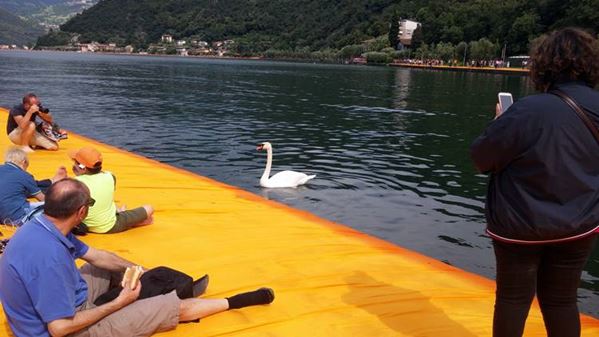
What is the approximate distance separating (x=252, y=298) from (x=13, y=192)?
3.93 m

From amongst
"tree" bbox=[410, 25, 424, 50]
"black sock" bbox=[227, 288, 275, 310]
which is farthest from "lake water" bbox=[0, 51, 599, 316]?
"tree" bbox=[410, 25, 424, 50]

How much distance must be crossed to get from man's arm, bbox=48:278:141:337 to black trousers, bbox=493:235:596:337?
2607 mm

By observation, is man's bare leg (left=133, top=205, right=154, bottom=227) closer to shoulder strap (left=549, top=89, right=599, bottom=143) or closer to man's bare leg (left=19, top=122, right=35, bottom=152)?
shoulder strap (left=549, top=89, right=599, bottom=143)

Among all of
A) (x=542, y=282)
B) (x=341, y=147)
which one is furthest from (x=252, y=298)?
(x=341, y=147)

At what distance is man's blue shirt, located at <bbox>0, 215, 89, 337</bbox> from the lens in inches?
138

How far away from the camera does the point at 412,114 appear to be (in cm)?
3084

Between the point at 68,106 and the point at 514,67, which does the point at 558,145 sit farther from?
the point at 514,67

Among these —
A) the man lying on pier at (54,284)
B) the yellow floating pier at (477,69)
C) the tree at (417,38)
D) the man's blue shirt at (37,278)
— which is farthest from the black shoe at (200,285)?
the tree at (417,38)

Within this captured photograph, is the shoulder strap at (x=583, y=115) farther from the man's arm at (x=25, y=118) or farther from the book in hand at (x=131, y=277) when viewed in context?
the man's arm at (x=25, y=118)

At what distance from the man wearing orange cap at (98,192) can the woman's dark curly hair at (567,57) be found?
530 cm

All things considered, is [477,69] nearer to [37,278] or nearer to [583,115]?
[583,115]

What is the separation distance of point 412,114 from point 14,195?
26.1 m

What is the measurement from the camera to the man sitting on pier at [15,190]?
22.9 feet

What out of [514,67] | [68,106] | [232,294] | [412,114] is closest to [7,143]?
[232,294]
